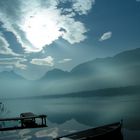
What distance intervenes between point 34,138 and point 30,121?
3399 mm

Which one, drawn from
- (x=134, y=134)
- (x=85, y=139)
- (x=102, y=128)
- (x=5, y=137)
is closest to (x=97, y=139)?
(x=85, y=139)

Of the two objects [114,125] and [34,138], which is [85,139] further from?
[34,138]

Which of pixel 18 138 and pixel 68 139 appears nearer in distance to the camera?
pixel 68 139

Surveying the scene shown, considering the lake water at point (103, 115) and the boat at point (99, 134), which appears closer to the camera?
the boat at point (99, 134)

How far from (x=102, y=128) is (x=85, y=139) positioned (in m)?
5.50

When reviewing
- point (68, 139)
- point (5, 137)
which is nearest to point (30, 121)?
point (5, 137)

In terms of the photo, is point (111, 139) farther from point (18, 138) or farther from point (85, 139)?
point (18, 138)

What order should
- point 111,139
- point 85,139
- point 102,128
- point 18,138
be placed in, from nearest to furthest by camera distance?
point 85,139 < point 111,139 < point 102,128 < point 18,138

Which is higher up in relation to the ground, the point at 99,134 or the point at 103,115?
the point at 99,134

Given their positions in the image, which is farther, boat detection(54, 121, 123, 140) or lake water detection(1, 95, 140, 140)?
lake water detection(1, 95, 140, 140)

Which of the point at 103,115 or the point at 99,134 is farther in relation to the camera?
the point at 103,115

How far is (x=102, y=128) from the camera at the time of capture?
27.6 meters

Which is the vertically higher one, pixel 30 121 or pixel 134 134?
pixel 30 121

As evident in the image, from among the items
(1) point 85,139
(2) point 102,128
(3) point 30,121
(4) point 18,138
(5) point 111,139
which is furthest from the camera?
(4) point 18,138
